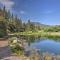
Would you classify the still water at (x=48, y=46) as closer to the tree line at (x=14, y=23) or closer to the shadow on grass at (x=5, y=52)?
the tree line at (x=14, y=23)

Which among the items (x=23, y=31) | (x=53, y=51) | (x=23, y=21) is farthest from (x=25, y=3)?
(x=53, y=51)

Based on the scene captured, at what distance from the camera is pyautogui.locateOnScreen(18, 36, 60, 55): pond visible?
2756 mm

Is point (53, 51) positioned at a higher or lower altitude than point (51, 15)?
lower

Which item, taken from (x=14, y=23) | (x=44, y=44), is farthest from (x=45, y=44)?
(x=14, y=23)

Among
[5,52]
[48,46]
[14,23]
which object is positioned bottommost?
[5,52]

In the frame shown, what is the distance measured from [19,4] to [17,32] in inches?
21.1

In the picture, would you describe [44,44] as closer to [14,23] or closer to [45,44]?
[45,44]

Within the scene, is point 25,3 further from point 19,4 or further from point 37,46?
point 37,46

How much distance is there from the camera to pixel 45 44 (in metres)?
2.82

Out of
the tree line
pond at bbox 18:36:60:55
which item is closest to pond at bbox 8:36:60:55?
pond at bbox 18:36:60:55

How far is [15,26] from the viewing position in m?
3.02

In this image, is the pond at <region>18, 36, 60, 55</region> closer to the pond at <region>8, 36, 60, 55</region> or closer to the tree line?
the pond at <region>8, 36, 60, 55</region>

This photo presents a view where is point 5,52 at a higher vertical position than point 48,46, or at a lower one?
lower

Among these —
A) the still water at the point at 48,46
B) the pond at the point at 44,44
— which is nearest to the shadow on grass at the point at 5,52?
the pond at the point at 44,44
